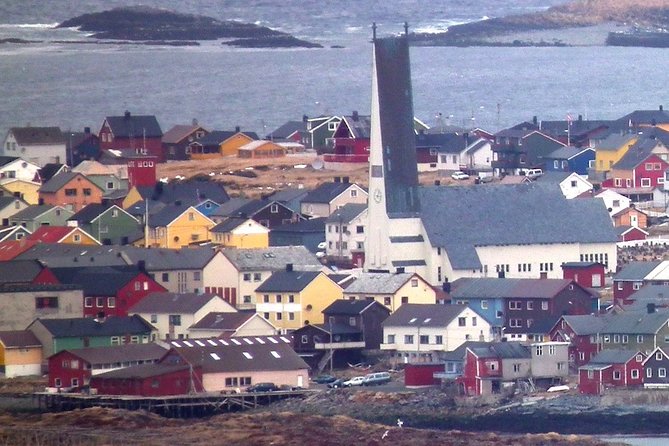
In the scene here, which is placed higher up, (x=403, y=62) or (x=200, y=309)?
(x=403, y=62)

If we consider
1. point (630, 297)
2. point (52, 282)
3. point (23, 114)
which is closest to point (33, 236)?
point (52, 282)

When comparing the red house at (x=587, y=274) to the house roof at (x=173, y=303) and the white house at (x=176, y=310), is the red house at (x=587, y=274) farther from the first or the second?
the house roof at (x=173, y=303)

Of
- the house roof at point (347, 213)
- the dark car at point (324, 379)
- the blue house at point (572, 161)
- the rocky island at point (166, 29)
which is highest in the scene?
the rocky island at point (166, 29)

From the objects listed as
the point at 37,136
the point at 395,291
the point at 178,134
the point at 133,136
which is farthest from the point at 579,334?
the point at 37,136

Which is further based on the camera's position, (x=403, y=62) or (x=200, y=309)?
(x=403, y=62)

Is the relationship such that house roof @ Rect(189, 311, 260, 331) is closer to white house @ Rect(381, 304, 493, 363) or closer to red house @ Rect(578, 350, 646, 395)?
white house @ Rect(381, 304, 493, 363)

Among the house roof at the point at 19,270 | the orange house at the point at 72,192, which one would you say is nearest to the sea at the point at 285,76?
the orange house at the point at 72,192

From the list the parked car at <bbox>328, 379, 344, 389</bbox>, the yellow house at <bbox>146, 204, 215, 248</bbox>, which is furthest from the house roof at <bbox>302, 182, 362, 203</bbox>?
the parked car at <bbox>328, 379, 344, 389</bbox>

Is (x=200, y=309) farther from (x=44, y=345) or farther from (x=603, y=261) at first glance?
(x=603, y=261)
